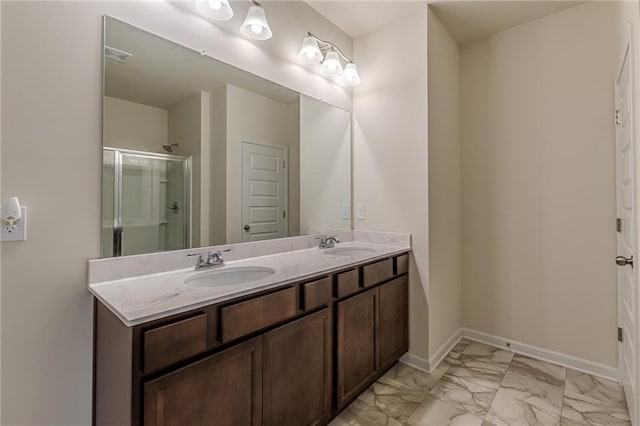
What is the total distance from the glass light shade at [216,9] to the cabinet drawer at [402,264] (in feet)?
6.05

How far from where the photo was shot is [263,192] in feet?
6.65

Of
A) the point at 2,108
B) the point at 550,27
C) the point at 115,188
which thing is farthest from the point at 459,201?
the point at 2,108

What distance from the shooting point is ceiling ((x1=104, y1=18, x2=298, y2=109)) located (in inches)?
53.4

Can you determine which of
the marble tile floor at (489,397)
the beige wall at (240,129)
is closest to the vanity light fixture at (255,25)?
the beige wall at (240,129)

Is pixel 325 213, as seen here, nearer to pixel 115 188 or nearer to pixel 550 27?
pixel 115 188

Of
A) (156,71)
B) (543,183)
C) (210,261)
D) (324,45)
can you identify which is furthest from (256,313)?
(543,183)

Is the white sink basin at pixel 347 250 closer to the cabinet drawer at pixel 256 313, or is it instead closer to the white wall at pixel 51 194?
the cabinet drawer at pixel 256 313

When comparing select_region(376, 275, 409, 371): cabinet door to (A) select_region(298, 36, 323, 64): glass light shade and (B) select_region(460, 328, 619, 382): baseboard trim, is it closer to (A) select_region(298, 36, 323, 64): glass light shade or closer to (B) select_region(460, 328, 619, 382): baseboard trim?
(B) select_region(460, 328, 619, 382): baseboard trim

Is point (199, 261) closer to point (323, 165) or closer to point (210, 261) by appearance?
point (210, 261)

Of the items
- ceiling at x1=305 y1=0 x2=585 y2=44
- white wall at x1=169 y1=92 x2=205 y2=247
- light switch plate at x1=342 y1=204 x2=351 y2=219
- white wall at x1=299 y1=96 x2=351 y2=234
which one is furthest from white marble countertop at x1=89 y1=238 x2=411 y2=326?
ceiling at x1=305 y1=0 x2=585 y2=44

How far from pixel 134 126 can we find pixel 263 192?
0.83 metres

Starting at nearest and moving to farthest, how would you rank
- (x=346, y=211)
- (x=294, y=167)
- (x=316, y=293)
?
(x=316, y=293) → (x=294, y=167) → (x=346, y=211)

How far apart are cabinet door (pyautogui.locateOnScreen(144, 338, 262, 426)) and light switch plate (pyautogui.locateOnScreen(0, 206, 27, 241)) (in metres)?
0.75

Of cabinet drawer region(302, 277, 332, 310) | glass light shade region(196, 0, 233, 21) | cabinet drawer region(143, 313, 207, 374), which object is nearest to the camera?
cabinet drawer region(143, 313, 207, 374)
